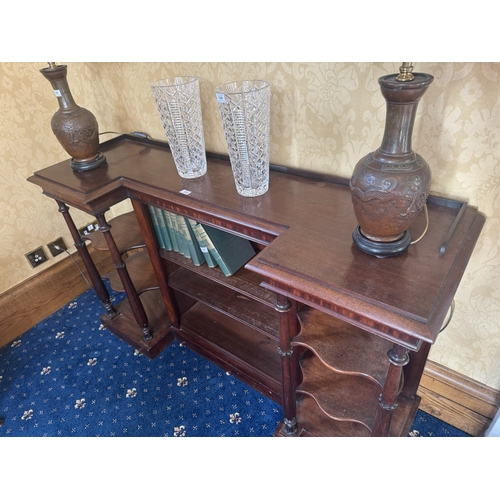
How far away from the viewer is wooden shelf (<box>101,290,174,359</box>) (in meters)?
1.71

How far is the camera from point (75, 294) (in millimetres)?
2137

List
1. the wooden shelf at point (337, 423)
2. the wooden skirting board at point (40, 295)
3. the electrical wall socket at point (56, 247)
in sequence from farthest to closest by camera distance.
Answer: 1. the electrical wall socket at point (56, 247)
2. the wooden skirting board at point (40, 295)
3. the wooden shelf at point (337, 423)

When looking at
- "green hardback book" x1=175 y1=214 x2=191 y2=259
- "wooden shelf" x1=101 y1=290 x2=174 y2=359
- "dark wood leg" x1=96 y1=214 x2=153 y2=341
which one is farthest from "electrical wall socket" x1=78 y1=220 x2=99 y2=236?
"green hardback book" x1=175 y1=214 x2=191 y2=259

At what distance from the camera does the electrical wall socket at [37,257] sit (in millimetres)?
1907

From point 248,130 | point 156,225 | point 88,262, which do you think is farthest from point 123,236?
point 248,130

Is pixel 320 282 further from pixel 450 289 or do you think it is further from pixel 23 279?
pixel 23 279

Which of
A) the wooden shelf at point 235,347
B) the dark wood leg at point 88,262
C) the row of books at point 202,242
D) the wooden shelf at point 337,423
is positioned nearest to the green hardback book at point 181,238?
the row of books at point 202,242

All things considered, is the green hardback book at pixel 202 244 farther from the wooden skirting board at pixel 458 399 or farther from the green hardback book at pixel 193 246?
the wooden skirting board at pixel 458 399

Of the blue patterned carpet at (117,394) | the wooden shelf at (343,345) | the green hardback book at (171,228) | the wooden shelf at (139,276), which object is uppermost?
the green hardback book at (171,228)

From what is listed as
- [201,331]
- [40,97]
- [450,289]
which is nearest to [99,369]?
[201,331]

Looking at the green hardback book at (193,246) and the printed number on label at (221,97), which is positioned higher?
the printed number on label at (221,97)

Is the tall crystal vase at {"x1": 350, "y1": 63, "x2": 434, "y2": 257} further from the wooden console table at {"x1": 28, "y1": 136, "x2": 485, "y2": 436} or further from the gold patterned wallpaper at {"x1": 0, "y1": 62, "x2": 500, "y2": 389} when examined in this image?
the gold patterned wallpaper at {"x1": 0, "y1": 62, "x2": 500, "y2": 389}

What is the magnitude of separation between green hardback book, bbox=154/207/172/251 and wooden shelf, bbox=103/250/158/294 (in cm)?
30
